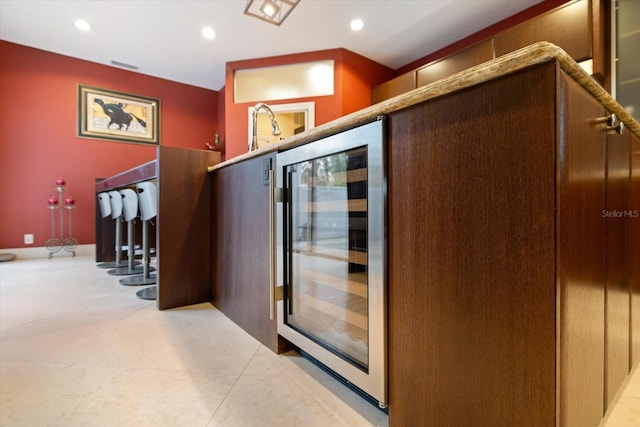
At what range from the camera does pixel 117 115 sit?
4.68 metres

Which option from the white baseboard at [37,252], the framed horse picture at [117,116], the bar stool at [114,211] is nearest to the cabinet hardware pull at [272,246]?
the bar stool at [114,211]

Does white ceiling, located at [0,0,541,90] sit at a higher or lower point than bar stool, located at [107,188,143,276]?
higher

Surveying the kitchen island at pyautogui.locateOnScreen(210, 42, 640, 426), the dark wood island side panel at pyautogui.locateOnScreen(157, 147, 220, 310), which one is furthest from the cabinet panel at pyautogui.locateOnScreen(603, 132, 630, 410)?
the dark wood island side panel at pyautogui.locateOnScreen(157, 147, 220, 310)

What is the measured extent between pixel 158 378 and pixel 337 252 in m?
0.80

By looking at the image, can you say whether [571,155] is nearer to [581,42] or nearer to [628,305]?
[628,305]

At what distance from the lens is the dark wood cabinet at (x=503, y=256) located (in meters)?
0.51

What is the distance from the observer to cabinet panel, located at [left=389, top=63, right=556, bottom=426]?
51 cm

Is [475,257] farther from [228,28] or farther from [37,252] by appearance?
[37,252]

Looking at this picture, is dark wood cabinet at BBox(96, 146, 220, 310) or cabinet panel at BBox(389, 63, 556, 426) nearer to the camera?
cabinet panel at BBox(389, 63, 556, 426)

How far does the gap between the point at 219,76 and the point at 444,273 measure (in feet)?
17.8

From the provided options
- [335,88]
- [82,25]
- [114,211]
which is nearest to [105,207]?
[114,211]

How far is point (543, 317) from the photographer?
0.50m

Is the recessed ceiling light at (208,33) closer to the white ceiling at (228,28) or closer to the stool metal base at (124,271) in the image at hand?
the white ceiling at (228,28)

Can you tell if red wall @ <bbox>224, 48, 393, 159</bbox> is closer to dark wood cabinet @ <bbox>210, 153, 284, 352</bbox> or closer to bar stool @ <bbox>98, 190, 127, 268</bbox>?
bar stool @ <bbox>98, 190, 127, 268</bbox>
